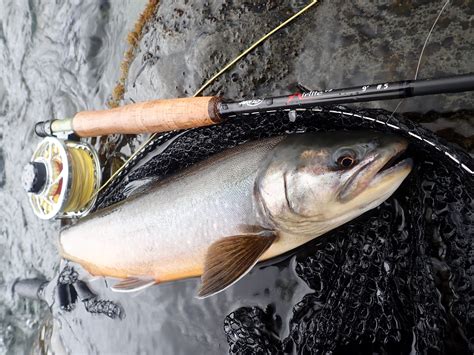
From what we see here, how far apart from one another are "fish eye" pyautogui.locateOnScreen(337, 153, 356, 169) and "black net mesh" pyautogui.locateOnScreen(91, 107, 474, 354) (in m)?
0.24

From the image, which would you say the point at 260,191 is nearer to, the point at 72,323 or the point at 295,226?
the point at 295,226

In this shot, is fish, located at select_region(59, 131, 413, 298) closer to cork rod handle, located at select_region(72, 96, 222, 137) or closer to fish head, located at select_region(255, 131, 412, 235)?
fish head, located at select_region(255, 131, 412, 235)

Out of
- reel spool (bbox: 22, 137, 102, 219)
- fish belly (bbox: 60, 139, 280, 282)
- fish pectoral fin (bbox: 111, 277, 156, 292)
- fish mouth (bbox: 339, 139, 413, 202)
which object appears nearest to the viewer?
fish mouth (bbox: 339, 139, 413, 202)

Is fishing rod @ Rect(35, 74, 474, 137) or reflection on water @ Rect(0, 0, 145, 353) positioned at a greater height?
reflection on water @ Rect(0, 0, 145, 353)

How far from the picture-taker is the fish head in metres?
2.04

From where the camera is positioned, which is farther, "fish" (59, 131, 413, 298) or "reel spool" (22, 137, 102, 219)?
"reel spool" (22, 137, 102, 219)

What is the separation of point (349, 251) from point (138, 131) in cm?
143

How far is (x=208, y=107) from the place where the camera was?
2471 millimetres

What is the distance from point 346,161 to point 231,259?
74 cm

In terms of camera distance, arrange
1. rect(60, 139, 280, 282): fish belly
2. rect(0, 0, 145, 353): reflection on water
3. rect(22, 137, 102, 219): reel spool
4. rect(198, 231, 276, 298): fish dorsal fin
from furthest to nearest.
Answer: rect(0, 0, 145, 353): reflection on water
rect(22, 137, 102, 219): reel spool
rect(60, 139, 280, 282): fish belly
rect(198, 231, 276, 298): fish dorsal fin

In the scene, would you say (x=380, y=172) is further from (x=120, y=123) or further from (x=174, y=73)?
(x=174, y=73)

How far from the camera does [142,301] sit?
315 cm

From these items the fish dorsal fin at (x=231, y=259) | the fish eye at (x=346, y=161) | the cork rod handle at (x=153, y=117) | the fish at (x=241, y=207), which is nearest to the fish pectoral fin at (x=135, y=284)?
the fish at (x=241, y=207)

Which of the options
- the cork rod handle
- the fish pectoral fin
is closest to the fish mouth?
the cork rod handle
